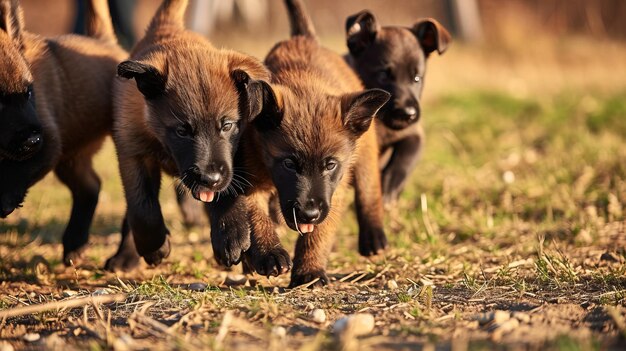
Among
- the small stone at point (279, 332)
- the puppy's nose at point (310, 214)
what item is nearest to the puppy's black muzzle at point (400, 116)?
the puppy's nose at point (310, 214)

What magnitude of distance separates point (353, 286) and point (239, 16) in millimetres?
10149

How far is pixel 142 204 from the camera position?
14.0 ft

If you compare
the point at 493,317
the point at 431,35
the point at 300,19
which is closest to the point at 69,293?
the point at 493,317

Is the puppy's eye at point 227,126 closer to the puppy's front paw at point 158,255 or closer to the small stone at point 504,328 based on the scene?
the puppy's front paw at point 158,255

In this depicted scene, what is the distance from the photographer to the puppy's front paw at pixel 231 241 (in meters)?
3.95

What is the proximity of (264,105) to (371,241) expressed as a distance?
1120mm

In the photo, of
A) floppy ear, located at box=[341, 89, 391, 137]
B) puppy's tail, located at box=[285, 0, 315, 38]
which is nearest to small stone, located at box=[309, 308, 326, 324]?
floppy ear, located at box=[341, 89, 391, 137]

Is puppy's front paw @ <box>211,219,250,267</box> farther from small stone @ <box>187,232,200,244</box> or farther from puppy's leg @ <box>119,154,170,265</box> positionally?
small stone @ <box>187,232,200,244</box>

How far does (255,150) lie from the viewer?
13.6ft

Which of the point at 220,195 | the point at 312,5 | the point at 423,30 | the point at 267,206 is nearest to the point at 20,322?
the point at 220,195

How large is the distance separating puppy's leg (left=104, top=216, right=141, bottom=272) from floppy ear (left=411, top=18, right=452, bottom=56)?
2149 millimetres

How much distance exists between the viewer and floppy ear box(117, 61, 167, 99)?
12.5ft

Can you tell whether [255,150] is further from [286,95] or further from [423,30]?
[423,30]

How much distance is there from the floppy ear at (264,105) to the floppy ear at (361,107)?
31cm
